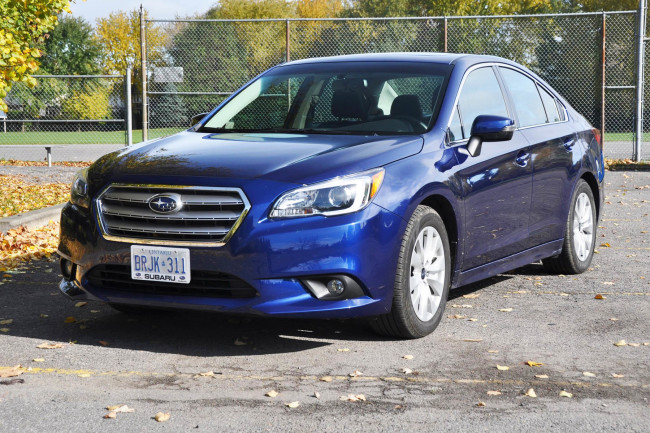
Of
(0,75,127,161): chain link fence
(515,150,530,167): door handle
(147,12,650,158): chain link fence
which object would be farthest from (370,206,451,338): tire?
(0,75,127,161): chain link fence

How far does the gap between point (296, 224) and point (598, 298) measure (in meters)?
2.81

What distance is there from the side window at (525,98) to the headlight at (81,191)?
3.05 m

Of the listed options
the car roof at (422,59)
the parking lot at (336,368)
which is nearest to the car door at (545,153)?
the car roof at (422,59)

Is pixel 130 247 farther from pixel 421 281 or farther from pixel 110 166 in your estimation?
pixel 421 281

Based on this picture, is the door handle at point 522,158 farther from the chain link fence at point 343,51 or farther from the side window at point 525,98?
the chain link fence at point 343,51

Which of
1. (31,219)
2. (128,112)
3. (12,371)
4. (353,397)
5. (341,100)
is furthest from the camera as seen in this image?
(128,112)

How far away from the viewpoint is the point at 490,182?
20.3ft

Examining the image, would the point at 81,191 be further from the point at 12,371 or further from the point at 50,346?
the point at 12,371

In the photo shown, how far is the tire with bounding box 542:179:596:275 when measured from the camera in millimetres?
7531

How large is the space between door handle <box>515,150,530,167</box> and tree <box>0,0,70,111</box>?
18.0 ft

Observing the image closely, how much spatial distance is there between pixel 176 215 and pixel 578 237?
3.78 metres

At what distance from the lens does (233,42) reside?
20.8m

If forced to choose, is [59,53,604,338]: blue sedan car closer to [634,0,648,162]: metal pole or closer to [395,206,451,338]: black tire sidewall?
[395,206,451,338]: black tire sidewall

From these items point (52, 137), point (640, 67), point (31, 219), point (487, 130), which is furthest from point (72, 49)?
point (487, 130)
